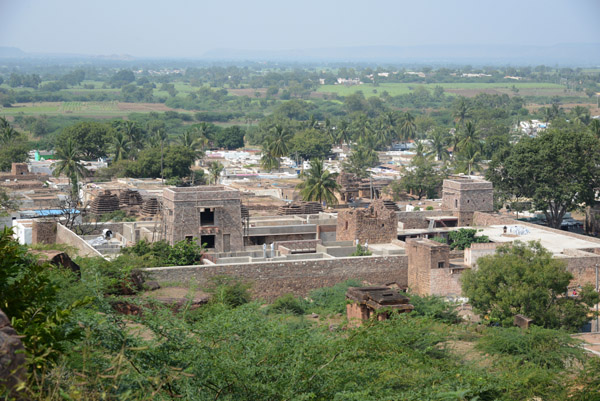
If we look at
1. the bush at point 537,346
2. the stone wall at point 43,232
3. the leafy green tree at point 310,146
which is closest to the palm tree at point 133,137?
the leafy green tree at point 310,146

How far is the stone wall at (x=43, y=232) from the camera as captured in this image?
3469cm

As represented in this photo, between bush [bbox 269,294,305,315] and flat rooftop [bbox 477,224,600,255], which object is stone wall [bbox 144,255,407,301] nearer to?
bush [bbox 269,294,305,315]

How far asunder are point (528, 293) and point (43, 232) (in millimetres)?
19114

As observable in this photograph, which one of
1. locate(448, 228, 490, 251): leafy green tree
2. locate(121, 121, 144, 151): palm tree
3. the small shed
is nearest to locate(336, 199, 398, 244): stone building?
locate(448, 228, 490, 251): leafy green tree

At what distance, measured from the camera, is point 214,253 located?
32031 millimetres

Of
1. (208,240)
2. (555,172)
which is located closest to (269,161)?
(555,172)

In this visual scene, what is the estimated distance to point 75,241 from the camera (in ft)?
107

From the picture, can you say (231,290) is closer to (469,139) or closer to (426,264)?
(426,264)

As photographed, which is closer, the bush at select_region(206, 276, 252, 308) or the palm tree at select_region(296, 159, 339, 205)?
the bush at select_region(206, 276, 252, 308)

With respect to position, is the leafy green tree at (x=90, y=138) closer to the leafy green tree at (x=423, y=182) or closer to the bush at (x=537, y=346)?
the leafy green tree at (x=423, y=182)

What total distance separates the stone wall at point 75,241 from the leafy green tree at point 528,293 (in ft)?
39.2

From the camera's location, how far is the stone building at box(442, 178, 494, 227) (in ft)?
130

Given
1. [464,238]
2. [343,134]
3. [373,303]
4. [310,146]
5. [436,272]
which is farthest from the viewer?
[343,134]

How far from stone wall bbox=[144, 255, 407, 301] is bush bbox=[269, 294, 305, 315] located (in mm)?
2135
